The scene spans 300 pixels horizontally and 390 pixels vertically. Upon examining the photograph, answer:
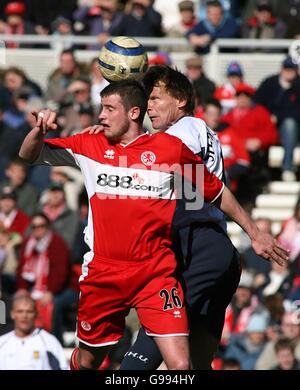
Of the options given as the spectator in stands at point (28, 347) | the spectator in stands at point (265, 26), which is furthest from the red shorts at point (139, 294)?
the spectator in stands at point (265, 26)

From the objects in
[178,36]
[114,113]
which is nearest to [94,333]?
[114,113]

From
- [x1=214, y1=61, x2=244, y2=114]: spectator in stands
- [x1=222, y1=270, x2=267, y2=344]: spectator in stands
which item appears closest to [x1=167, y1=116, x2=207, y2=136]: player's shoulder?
[x1=222, y1=270, x2=267, y2=344]: spectator in stands

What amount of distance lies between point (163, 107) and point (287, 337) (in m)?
Answer: 5.17

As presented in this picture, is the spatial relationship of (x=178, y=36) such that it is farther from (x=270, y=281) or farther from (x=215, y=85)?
(x=270, y=281)

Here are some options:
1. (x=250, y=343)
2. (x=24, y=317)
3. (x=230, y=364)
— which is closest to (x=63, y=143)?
(x=24, y=317)

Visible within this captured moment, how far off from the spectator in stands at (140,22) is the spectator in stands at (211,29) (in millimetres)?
764

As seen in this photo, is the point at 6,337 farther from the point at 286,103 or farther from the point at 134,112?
the point at 286,103

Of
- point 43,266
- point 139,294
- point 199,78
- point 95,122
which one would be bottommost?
point 43,266

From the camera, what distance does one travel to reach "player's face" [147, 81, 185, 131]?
9.51 m

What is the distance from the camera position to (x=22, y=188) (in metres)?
16.5

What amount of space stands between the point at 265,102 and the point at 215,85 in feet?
2.20

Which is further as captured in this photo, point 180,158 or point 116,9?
point 116,9

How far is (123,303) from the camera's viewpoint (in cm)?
923

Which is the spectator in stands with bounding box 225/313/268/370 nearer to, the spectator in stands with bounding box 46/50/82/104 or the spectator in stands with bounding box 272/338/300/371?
the spectator in stands with bounding box 272/338/300/371
